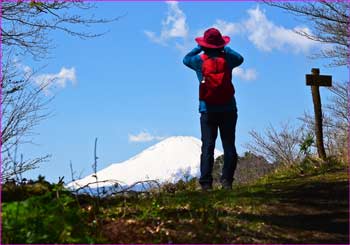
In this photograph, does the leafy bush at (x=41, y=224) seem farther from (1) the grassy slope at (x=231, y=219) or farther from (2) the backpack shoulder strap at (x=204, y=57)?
(2) the backpack shoulder strap at (x=204, y=57)

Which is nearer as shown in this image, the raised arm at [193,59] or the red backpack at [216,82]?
the red backpack at [216,82]

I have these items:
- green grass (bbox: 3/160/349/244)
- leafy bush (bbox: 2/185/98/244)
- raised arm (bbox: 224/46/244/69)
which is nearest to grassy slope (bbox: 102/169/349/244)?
green grass (bbox: 3/160/349/244)

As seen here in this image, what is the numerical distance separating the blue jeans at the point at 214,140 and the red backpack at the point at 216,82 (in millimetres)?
224

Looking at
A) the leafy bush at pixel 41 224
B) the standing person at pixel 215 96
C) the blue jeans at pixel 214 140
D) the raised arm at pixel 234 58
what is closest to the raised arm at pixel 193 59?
the standing person at pixel 215 96

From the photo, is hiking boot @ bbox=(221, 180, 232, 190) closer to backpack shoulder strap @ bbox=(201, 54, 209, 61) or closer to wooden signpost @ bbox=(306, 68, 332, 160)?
backpack shoulder strap @ bbox=(201, 54, 209, 61)

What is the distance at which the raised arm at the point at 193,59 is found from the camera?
7387 mm

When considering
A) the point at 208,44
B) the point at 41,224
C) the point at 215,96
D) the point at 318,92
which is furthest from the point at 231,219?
the point at 318,92

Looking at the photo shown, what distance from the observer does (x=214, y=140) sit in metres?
7.58

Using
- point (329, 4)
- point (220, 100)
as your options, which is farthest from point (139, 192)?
point (329, 4)

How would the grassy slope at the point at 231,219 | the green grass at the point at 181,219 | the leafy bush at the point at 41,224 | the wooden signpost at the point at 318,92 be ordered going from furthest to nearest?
the wooden signpost at the point at 318,92
the grassy slope at the point at 231,219
the green grass at the point at 181,219
the leafy bush at the point at 41,224

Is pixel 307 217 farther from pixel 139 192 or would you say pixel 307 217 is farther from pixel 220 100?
pixel 220 100

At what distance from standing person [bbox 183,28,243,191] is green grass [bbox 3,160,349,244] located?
1.37 metres

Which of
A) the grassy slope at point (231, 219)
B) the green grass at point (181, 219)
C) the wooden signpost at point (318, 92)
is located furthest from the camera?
the wooden signpost at point (318, 92)

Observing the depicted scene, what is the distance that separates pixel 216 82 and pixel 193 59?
476 mm
